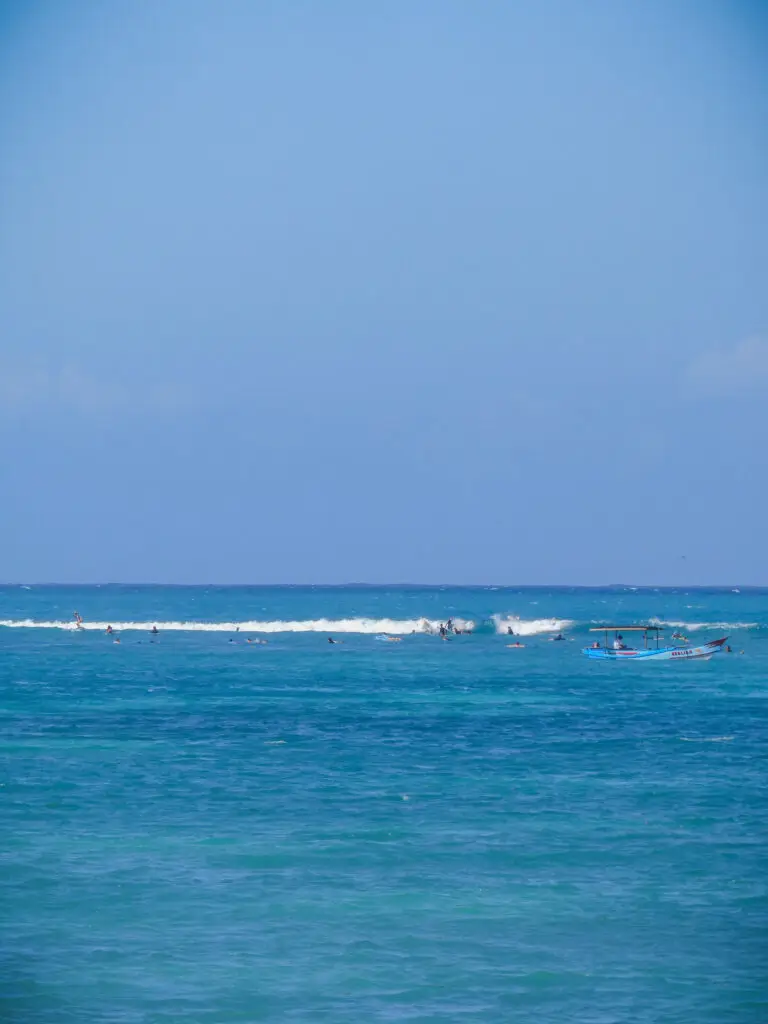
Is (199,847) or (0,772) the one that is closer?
(199,847)

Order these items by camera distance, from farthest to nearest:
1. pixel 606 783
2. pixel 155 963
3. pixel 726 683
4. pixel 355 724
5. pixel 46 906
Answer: pixel 726 683 < pixel 355 724 < pixel 606 783 < pixel 46 906 < pixel 155 963

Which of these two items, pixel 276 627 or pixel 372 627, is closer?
pixel 276 627

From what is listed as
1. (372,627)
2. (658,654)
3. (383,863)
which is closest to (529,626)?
(372,627)

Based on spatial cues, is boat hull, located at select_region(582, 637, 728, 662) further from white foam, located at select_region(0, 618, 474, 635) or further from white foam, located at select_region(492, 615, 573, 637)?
white foam, located at select_region(492, 615, 573, 637)

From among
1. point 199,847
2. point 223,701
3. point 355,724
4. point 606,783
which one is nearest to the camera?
point 199,847

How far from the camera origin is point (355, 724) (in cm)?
5447

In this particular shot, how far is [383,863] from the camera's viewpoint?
2909 cm

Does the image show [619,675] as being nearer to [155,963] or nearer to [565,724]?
[565,724]

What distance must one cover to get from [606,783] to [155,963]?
66.1ft

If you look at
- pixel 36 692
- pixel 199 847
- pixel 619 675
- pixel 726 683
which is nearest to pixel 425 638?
pixel 619 675

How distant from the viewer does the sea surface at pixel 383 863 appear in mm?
21547

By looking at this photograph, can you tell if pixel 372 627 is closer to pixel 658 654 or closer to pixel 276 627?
pixel 276 627

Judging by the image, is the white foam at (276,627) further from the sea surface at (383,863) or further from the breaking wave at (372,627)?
the sea surface at (383,863)

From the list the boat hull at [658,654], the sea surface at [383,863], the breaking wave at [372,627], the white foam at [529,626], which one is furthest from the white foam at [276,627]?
the sea surface at [383,863]
